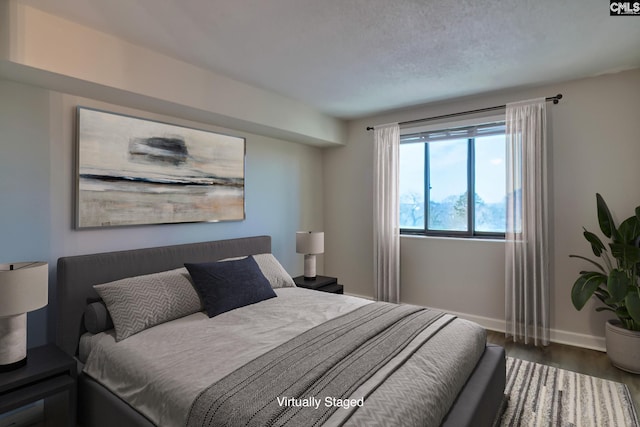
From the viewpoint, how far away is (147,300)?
7.32 feet

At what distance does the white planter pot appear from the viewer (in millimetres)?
2611

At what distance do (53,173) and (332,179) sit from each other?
3.22 meters

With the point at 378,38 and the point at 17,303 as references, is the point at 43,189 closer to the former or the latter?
the point at 17,303

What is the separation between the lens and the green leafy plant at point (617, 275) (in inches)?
100

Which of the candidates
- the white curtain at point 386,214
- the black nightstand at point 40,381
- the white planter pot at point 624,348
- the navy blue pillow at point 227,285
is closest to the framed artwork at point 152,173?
the navy blue pillow at point 227,285

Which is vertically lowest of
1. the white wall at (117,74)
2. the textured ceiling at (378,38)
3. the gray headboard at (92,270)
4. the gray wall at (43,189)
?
the gray headboard at (92,270)

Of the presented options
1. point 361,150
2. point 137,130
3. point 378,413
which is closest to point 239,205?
point 137,130

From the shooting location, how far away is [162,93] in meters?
2.61

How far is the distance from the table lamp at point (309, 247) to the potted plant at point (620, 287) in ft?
7.97

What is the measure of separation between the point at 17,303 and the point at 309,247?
8.32ft

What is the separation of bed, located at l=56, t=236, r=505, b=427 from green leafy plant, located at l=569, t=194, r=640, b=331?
3.78 feet

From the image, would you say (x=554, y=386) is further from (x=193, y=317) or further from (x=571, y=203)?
(x=193, y=317)

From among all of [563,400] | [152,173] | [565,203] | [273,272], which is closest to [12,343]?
[152,173]

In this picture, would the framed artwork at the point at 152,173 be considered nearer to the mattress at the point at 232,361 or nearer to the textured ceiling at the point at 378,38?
the textured ceiling at the point at 378,38
